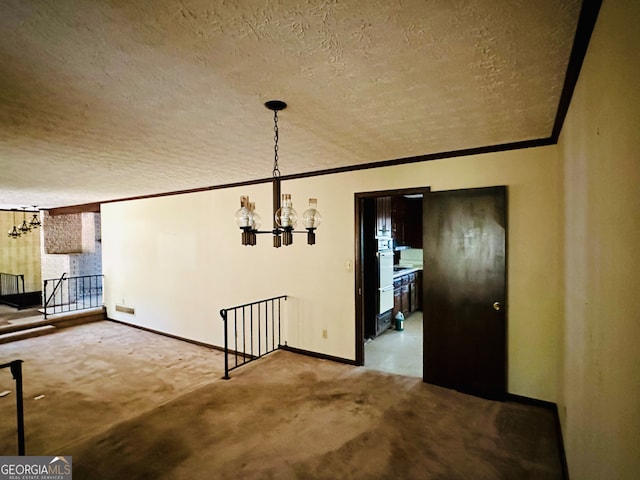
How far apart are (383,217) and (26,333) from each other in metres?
6.96

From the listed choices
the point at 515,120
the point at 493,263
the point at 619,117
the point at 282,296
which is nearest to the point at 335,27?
the point at 619,117

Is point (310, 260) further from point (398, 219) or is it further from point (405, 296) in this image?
point (405, 296)

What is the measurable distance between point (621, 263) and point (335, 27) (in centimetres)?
134

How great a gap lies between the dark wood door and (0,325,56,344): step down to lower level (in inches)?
281

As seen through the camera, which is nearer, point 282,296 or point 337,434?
point 337,434

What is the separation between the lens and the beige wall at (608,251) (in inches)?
36.2

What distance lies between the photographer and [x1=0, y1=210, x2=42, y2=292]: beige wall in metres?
9.45

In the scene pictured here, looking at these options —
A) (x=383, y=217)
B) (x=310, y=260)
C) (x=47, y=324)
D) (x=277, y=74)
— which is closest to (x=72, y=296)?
(x=47, y=324)

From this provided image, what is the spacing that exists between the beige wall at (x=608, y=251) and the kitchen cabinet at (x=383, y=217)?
331 cm

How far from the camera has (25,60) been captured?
1564 millimetres

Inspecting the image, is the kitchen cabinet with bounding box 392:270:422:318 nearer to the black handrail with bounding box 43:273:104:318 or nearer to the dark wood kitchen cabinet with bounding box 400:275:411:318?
the dark wood kitchen cabinet with bounding box 400:275:411:318

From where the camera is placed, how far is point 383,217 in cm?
539

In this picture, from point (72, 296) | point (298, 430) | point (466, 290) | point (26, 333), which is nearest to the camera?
point (298, 430)

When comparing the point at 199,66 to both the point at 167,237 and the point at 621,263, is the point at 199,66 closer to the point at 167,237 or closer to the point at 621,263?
the point at 621,263
